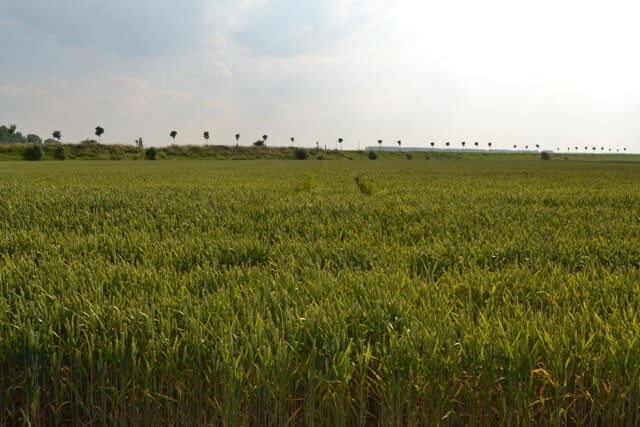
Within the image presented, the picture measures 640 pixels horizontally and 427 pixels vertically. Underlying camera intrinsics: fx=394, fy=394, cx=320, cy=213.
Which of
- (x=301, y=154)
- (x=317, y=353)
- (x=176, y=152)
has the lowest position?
(x=317, y=353)

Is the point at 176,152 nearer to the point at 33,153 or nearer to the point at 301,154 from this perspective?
the point at 33,153

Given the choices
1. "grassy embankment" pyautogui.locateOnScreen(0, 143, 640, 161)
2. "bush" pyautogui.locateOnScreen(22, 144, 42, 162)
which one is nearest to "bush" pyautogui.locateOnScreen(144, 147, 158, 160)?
"grassy embankment" pyautogui.locateOnScreen(0, 143, 640, 161)

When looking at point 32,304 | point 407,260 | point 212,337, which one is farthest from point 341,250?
point 32,304

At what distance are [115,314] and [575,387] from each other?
2.70m

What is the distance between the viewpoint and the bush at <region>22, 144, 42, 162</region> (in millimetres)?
80438

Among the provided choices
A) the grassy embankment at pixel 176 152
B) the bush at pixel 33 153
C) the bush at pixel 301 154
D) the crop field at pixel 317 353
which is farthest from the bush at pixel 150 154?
the crop field at pixel 317 353

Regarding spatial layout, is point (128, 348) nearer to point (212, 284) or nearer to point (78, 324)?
point (78, 324)

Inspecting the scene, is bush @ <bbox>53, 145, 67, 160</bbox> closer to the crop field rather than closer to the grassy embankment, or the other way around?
the grassy embankment

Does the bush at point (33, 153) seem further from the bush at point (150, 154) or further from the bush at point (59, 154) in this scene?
the bush at point (150, 154)

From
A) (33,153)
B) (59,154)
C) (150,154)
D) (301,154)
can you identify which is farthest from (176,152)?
(301,154)

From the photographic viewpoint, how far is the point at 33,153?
80.4m

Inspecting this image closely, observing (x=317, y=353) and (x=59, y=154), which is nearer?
(x=317, y=353)

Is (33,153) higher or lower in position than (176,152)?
lower

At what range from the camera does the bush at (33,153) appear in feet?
264
